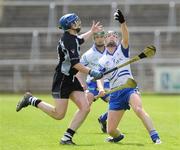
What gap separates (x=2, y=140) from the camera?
1317cm

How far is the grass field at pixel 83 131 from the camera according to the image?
1225cm

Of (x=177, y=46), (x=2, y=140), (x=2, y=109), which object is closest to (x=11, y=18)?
(x=177, y=46)

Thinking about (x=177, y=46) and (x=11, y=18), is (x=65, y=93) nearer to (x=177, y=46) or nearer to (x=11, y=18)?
(x=177, y=46)

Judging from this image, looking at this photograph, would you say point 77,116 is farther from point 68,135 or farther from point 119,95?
point 119,95

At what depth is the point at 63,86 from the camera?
502 inches

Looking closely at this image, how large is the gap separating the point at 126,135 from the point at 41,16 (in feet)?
72.5

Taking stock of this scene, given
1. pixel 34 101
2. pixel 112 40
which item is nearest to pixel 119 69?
pixel 112 40

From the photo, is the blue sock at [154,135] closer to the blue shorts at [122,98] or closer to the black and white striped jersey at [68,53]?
the blue shorts at [122,98]

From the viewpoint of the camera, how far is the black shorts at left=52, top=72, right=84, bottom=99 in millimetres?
12742

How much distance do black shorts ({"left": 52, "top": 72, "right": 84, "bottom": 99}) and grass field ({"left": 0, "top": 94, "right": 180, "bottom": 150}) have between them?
87cm

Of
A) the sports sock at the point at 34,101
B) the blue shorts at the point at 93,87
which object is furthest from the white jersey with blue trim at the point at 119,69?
the blue shorts at the point at 93,87

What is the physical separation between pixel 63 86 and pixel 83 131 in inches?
115

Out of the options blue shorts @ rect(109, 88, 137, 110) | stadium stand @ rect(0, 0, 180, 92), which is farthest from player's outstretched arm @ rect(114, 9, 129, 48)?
stadium stand @ rect(0, 0, 180, 92)

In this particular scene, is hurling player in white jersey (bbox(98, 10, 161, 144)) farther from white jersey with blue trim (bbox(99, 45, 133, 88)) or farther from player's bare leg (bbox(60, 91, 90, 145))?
player's bare leg (bbox(60, 91, 90, 145))
